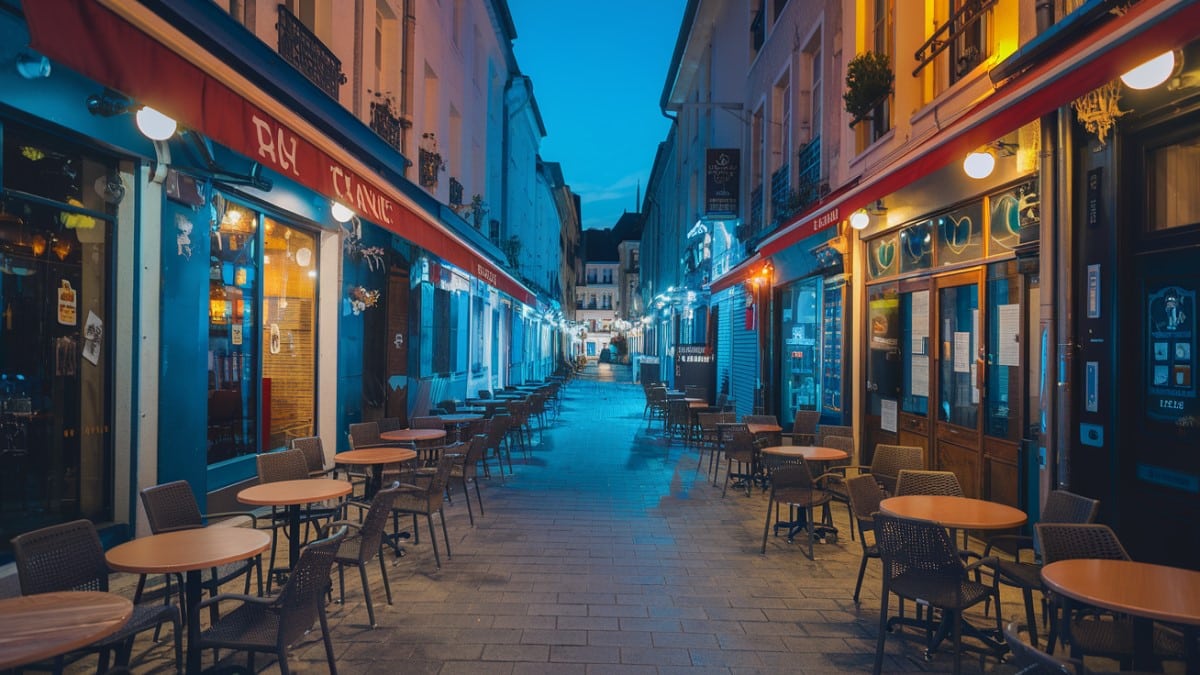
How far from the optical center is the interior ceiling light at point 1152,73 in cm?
370

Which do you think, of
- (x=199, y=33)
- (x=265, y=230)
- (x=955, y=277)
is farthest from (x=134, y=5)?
(x=955, y=277)

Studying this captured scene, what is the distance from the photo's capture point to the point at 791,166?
1218 cm

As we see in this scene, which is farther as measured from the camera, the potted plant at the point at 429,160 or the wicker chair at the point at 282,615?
the potted plant at the point at 429,160

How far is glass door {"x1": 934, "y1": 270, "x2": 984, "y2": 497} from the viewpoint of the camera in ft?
21.4

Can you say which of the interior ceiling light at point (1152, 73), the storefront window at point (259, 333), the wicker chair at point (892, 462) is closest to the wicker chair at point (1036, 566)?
the wicker chair at point (892, 462)

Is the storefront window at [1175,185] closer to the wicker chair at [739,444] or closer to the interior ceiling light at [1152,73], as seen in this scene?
the interior ceiling light at [1152,73]

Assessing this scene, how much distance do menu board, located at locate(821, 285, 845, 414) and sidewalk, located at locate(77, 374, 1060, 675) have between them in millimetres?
2098

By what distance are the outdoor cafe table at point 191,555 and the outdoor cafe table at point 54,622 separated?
0.37 metres

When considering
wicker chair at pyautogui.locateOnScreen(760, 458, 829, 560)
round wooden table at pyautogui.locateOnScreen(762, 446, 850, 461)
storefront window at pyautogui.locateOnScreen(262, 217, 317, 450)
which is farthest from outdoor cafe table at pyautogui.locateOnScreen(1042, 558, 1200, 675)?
storefront window at pyautogui.locateOnScreen(262, 217, 317, 450)

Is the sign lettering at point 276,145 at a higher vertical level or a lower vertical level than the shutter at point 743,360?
higher

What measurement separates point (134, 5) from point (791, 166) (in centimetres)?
1063

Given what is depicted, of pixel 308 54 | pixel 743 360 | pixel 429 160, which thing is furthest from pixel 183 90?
pixel 743 360

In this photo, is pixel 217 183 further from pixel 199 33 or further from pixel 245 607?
pixel 245 607

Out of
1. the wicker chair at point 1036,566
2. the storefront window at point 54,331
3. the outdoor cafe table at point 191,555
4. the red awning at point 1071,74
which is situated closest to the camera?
the red awning at point 1071,74
